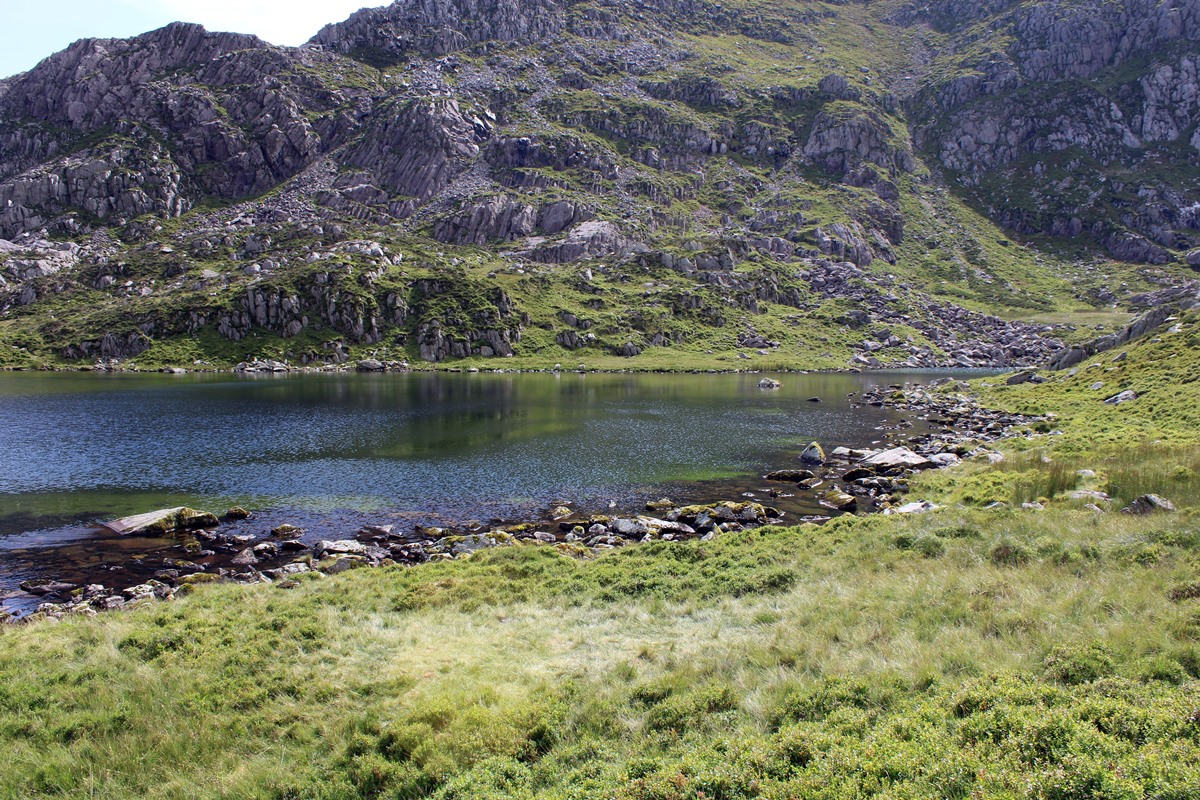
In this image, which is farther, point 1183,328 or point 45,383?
point 45,383

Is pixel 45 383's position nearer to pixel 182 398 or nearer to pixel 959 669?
pixel 182 398

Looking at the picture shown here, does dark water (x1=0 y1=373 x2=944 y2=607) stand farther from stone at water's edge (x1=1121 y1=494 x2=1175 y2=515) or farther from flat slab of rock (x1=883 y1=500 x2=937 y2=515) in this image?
stone at water's edge (x1=1121 y1=494 x2=1175 y2=515)

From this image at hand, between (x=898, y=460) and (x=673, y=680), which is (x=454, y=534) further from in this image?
(x=898, y=460)

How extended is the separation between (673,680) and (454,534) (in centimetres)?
2324

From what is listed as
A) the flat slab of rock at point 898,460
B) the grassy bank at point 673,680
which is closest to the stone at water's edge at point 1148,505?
the grassy bank at point 673,680

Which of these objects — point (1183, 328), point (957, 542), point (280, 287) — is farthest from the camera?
point (280, 287)

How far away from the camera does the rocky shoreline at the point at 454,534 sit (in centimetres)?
2703

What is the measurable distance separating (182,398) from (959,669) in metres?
114

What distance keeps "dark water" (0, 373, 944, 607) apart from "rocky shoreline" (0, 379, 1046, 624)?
72.5 inches

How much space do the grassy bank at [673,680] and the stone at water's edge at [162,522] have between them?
14239mm

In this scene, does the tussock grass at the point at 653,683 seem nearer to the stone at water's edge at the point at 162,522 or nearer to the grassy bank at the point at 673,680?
the grassy bank at the point at 673,680

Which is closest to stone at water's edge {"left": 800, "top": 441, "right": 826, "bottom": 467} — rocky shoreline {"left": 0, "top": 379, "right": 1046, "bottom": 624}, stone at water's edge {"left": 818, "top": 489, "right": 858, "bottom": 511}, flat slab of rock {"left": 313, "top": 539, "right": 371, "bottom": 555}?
rocky shoreline {"left": 0, "top": 379, "right": 1046, "bottom": 624}

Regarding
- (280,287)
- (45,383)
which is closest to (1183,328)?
(45,383)

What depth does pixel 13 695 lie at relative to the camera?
48.2 ft
